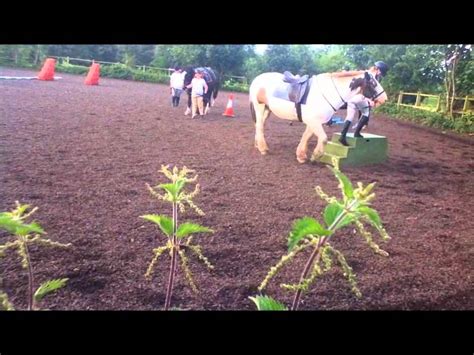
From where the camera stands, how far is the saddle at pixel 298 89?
6.91 ft

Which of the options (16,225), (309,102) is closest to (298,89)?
(309,102)

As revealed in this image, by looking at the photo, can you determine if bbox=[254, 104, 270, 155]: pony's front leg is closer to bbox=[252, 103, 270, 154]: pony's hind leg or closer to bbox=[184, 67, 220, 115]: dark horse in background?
bbox=[252, 103, 270, 154]: pony's hind leg

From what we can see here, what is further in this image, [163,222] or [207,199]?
[207,199]

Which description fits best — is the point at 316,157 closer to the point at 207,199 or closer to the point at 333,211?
the point at 207,199

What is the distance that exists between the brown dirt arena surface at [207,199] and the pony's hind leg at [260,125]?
5cm

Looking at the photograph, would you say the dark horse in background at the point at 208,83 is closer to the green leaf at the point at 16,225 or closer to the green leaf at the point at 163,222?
the green leaf at the point at 163,222

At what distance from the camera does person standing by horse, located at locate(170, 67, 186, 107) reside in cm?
181

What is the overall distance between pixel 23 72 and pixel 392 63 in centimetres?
166

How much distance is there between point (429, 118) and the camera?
80.4 inches

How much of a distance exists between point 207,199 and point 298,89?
3.01ft

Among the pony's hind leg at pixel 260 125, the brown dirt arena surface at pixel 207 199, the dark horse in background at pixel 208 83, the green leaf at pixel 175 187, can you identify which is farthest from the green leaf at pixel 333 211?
the pony's hind leg at pixel 260 125
